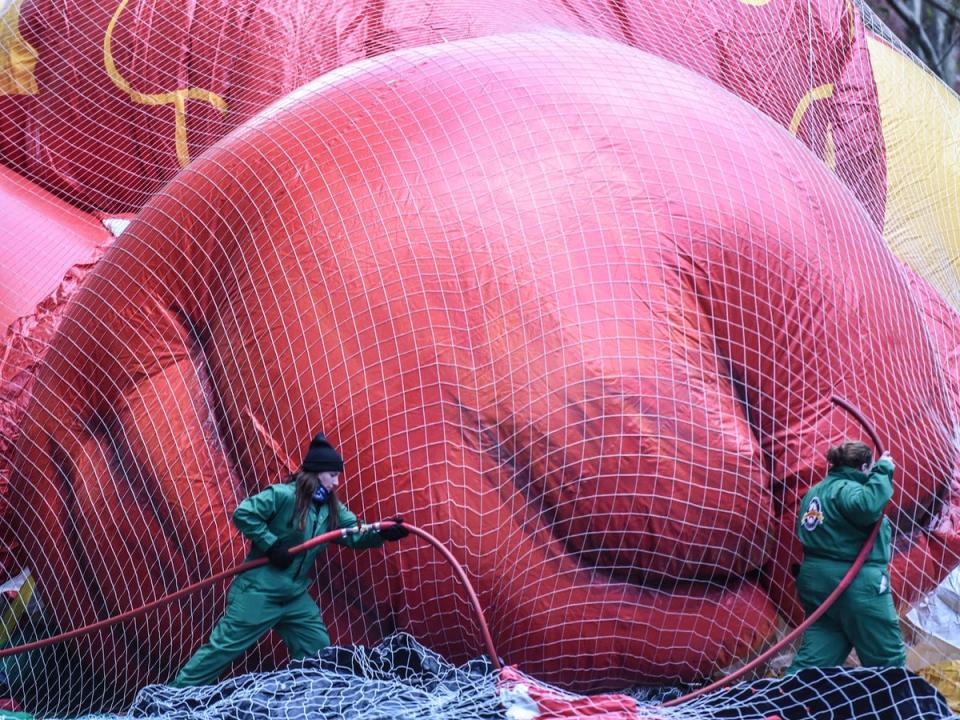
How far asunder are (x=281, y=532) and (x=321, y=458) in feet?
1.27

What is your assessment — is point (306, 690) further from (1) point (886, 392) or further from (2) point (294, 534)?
(1) point (886, 392)

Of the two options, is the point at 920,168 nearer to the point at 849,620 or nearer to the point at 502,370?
the point at 849,620

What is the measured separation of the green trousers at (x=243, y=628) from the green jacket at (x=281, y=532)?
41mm

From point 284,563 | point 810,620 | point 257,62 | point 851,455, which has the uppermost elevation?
point 257,62

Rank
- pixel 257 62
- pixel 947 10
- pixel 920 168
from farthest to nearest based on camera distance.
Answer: pixel 947 10 < pixel 920 168 < pixel 257 62

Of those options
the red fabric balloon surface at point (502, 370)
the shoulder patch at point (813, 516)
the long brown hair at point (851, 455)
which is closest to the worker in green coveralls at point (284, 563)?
the red fabric balloon surface at point (502, 370)

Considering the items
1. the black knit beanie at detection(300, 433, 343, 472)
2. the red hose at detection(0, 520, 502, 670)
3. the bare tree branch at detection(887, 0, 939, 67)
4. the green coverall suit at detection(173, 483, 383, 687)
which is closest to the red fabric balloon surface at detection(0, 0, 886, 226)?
the black knit beanie at detection(300, 433, 343, 472)

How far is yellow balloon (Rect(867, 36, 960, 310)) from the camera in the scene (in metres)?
7.62

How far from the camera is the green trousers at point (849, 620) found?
186 inches

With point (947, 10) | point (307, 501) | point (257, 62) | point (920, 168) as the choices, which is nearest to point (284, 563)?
point (307, 501)

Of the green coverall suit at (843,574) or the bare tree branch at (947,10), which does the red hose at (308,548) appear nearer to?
the green coverall suit at (843,574)

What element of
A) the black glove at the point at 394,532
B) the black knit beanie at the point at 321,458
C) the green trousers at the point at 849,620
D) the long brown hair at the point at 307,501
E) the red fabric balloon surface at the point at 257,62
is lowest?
the green trousers at the point at 849,620

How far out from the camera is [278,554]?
182 inches

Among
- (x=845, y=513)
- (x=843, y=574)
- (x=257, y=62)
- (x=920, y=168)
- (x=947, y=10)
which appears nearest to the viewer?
(x=845, y=513)
